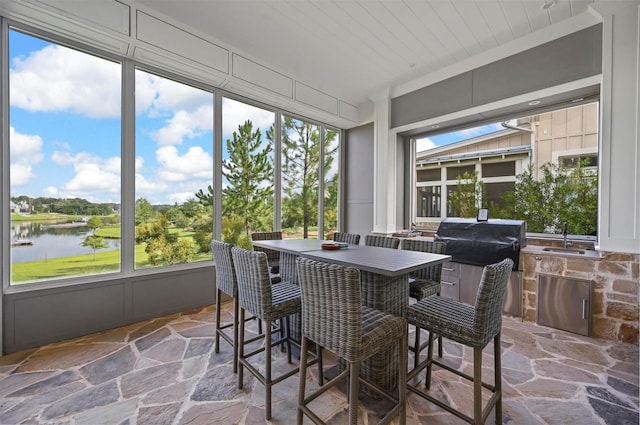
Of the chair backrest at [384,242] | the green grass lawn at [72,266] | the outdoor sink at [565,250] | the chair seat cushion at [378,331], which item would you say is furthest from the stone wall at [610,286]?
the green grass lawn at [72,266]

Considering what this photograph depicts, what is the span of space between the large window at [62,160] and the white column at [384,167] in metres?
3.84

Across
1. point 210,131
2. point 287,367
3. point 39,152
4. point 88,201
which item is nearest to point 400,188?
point 210,131

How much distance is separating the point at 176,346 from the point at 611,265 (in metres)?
4.41

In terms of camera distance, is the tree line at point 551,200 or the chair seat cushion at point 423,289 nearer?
the chair seat cushion at point 423,289

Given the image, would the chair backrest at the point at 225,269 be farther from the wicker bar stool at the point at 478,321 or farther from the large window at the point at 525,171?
the large window at the point at 525,171

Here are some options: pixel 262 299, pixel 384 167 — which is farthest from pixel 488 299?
pixel 384 167

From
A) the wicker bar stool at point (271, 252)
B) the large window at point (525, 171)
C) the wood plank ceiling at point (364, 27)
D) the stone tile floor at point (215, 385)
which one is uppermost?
the wood plank ceiling at point (364, 27)

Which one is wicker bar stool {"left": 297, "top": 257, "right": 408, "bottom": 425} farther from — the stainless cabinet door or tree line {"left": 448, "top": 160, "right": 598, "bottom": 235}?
tree line {"left": 448, "top": 160, "right": 598, "bottom": 235}

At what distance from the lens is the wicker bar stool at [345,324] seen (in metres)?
1.42

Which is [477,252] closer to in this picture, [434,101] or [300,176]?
[434,101]

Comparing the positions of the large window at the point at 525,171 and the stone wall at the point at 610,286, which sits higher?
the large window at the point at 525,171

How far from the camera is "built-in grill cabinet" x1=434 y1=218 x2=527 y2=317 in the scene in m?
3.30

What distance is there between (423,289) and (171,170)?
10.9 ft

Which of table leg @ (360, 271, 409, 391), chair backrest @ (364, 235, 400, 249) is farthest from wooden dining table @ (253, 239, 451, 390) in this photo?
chair backrest @ (364, 235, 400, 249)
